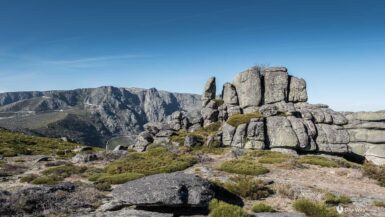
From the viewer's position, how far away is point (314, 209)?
19.3 metres

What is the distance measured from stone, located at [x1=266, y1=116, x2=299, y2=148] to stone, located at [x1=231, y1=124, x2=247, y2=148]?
3.90 metres

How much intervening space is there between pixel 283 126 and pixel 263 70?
2182 cm

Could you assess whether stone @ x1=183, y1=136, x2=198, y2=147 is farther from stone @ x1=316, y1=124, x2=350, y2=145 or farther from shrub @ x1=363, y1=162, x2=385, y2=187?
shrub @ x1=363, y1=162, x2=385, y2=187

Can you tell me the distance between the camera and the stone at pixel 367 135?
48.2 metres

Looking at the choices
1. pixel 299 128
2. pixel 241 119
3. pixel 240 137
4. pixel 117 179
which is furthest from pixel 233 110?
pixel 117 179

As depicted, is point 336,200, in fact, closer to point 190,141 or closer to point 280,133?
point 280,133

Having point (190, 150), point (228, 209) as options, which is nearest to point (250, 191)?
point (228, 209)

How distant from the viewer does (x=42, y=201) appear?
65.6 ft

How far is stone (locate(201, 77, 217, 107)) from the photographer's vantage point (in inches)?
3049

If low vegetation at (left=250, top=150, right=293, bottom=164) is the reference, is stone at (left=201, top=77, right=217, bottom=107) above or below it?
above

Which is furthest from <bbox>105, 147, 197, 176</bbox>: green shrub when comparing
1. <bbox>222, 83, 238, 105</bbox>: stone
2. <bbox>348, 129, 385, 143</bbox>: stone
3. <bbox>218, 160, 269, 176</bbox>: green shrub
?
<bbox>222, 83, 238, 105</bbox>: stone

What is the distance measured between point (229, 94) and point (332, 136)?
2549 cm

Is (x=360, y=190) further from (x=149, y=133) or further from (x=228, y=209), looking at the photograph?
(x=149, y=133)

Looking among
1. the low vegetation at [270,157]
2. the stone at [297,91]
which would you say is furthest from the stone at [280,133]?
the stone at [297,91]
